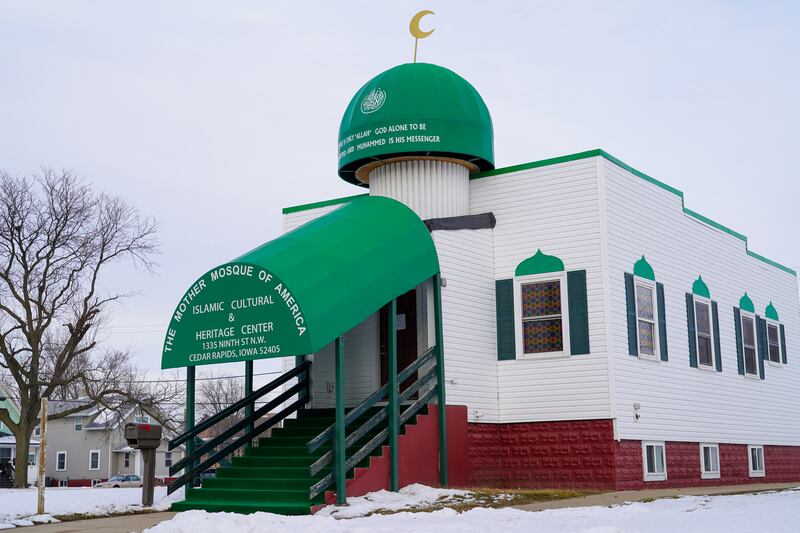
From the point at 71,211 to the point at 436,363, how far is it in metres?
24.2

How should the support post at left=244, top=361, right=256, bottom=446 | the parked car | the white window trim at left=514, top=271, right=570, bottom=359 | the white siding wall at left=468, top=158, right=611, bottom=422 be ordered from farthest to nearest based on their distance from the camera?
1. the parked car
2. the white window trim at left=514, top=271, right=570, bottom=359
3. the white siding wall at left=468, top=158, right=611, bottom=422
4. the support post at left=244, top=361, right=256, bottom=446

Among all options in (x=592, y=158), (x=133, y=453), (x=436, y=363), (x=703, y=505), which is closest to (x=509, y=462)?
(x=436, y=363)

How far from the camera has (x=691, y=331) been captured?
66.1 feet

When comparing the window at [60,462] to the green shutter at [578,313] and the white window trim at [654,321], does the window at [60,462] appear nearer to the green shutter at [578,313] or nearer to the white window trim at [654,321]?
the white window trim at [654,321]

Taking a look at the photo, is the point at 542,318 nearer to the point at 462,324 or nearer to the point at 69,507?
the point at 462,324

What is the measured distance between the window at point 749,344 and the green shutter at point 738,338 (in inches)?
11.3

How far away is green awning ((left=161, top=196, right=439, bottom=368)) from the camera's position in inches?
517

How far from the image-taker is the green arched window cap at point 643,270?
1816 cm

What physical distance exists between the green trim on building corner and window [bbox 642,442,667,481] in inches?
324

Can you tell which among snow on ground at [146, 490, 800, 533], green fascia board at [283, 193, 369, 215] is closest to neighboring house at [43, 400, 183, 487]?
green fascia board at [283, 193, 369, 215]

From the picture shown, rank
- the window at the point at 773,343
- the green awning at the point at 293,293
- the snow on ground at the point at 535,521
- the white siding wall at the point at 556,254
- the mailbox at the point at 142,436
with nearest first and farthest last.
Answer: the snow on ground at the point at 535,521, the green awning at the point at 293,293, the mailbox at the point at 142,436, the white siding wall at the point at 556,254, the window at the point at 773,343

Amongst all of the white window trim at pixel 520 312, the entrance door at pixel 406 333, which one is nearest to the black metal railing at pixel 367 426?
the entrance door at pixel 406 333

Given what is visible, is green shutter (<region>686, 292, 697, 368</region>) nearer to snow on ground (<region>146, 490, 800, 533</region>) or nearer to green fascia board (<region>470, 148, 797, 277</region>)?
green fascia board (<region>470, 148, 797, 277</region>)

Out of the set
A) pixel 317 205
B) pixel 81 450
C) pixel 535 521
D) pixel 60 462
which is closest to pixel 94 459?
pixel 81 450
